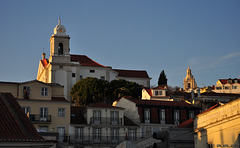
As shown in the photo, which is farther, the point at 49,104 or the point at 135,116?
the point at 135,116

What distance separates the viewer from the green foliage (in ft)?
282

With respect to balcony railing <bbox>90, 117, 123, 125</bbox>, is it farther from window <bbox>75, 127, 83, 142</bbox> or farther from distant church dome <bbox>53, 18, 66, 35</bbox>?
distant church dome <bbox>53, 18, 66, 35</bbox>

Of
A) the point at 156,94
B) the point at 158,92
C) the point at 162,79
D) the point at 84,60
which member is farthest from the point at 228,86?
the point at 156,94

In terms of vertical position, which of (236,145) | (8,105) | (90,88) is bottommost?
(236,145)

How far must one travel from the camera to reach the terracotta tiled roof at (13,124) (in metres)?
14.3

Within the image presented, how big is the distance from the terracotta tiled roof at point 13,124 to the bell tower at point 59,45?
8402 cm

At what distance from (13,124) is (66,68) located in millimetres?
85290

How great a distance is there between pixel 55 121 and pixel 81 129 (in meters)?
3.32

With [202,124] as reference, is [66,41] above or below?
above

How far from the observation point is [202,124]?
2912cm

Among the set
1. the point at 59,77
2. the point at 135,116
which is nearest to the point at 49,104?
the point at 135,116

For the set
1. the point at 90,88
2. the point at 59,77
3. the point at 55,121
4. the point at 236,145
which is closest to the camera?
the point at 236,145

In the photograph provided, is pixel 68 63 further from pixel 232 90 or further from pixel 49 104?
pixel 232 90

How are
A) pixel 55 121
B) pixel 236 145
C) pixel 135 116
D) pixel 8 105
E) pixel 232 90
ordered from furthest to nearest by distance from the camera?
pixel 232 90
pixel 135 116
pixel 55 121
pixel 236 145
pixel 8 105
